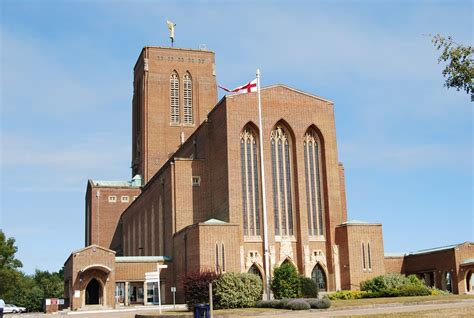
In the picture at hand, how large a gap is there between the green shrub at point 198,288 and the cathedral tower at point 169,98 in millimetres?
43559

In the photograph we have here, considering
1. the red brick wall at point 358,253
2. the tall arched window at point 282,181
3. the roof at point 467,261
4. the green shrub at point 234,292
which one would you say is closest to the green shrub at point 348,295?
the red brick wall at point 358,253

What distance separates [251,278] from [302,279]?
4.98 metres

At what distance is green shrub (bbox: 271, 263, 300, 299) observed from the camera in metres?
40.7

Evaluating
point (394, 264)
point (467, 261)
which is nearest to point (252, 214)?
point (394, 264)

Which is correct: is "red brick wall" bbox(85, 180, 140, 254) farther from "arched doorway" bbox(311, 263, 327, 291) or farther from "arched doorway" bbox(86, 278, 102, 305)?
"arched doorway" bbox(311, 263, 327, 291)

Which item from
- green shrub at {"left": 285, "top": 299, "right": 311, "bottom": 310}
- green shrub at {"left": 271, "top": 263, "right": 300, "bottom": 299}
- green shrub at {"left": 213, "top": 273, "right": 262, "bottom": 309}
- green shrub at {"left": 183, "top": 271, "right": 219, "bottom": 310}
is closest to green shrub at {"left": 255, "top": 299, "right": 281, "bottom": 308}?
green shrub at {"left": 213, "top": 273, "right": 262, "bottom": 309}

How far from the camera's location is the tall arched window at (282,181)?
1944 inches

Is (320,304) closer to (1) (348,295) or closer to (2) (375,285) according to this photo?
(1) (348,295)

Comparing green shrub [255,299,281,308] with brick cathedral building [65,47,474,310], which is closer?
green shrub [255,299,281,308]

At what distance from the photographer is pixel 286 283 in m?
40.8

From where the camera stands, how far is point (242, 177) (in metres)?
49.1

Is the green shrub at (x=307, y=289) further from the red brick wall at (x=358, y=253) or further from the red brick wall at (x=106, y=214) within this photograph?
the red brick wall at (x=106, y=214)

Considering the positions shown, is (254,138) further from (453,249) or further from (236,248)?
(453,249)

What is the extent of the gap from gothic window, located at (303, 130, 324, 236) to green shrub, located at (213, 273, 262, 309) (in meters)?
13.1
